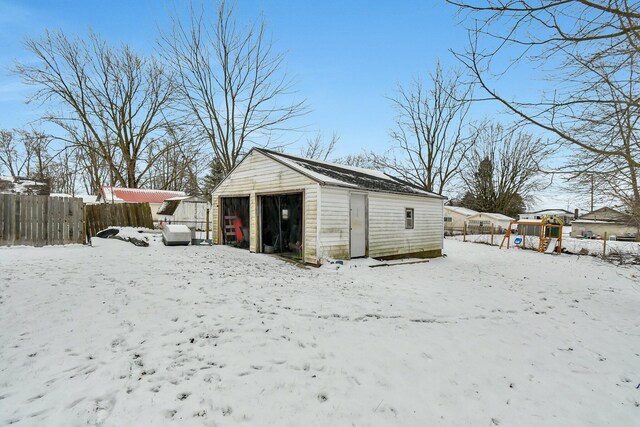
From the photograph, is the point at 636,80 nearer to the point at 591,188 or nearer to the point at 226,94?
the point at 591,188

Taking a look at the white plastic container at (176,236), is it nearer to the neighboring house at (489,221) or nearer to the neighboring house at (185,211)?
the neighboring house at (185,211)

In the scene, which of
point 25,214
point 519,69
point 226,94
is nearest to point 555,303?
point 519,69

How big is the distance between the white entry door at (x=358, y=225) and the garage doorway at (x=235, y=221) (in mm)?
5119

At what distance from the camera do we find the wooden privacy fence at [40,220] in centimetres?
928

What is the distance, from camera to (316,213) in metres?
9.62

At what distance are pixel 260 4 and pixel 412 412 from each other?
20352 mm

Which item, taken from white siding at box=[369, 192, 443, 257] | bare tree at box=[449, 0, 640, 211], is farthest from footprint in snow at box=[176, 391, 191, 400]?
white siding at box=[369, 192, 443, 257]

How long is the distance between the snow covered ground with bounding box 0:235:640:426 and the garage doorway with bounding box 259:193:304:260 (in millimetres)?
5552

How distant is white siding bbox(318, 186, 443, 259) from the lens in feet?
32.2

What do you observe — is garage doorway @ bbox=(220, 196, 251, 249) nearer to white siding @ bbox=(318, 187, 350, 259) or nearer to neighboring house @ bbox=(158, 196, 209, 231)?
white siding @ bbox=(318, 187, 350, 259)

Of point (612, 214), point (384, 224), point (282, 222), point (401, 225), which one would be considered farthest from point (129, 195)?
point (612, 214)

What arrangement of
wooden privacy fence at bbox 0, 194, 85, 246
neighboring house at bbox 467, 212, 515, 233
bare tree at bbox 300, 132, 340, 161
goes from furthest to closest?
neighboring house at bbox 467, 212, 515, 233 → bare tree at bbox 300, 132, 340, 161 → wooden privacy fence at bbox 0, 194, 85, 246

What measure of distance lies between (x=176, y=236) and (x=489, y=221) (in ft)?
121

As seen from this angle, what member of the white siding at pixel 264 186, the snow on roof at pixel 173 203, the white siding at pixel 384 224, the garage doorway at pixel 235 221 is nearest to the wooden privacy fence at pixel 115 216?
the white siding at pixel 264 186
